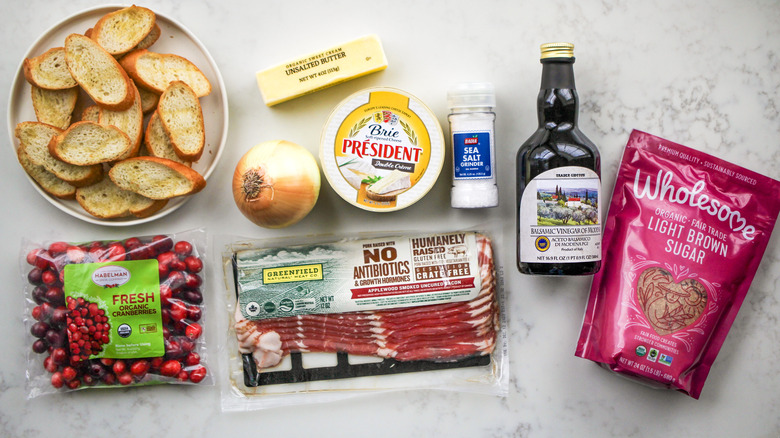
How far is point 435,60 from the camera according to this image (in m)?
1.10

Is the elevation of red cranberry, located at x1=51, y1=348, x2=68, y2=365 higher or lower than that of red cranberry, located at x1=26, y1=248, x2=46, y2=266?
lower

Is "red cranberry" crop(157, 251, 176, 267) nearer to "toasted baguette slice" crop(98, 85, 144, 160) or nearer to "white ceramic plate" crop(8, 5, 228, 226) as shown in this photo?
"white ceramic plate" crop(8, 5, 228, 226)

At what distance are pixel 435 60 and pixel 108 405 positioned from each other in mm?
1048

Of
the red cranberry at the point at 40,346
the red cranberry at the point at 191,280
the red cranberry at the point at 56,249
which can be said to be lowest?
the red cranberry at the point at 40,346

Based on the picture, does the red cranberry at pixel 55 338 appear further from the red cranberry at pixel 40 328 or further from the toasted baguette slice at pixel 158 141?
the toasted baguette slice at pixel 158 141

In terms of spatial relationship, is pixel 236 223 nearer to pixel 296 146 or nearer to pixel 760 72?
pixel 296 146

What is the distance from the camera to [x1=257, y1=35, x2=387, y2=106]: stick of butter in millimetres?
1035

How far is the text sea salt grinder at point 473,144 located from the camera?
987 mm

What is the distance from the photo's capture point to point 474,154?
3.23 ft

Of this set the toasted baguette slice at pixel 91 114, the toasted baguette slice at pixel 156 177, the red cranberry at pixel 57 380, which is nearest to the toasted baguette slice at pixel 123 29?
the toasted baguette slice at pixel 91 114

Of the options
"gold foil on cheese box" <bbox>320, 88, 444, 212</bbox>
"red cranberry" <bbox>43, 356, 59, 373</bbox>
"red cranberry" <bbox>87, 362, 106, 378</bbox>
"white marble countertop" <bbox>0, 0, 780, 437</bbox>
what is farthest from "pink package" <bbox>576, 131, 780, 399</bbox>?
"red cranberry" <bbox>43, 356, 59, 373</bbox>

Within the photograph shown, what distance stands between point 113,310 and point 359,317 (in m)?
0.51

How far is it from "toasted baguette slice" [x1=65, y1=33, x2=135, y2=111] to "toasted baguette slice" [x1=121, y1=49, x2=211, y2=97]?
3 cm

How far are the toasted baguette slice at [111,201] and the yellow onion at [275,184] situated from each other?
219 millimetres
